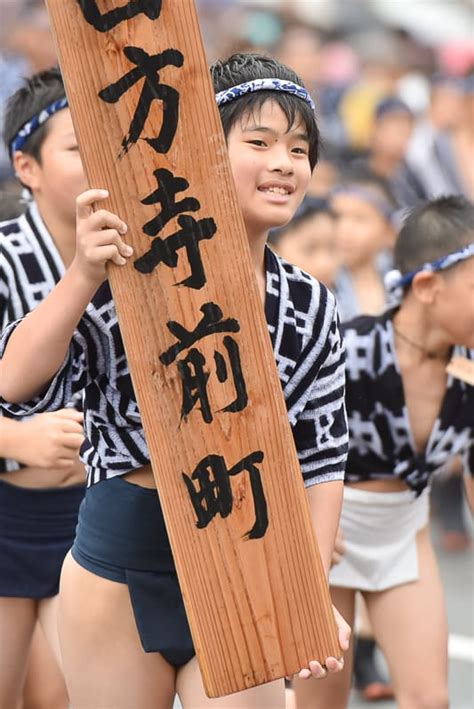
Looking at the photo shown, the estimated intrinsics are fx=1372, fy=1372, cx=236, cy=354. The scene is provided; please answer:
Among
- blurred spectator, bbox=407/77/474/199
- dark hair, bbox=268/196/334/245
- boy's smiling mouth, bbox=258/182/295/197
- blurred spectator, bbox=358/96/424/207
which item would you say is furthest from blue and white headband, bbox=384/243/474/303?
blurred spectator, bbox=358/96/424/207

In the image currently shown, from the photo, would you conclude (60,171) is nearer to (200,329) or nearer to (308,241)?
(200,329)

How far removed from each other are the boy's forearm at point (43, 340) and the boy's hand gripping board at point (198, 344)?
0.08 metres

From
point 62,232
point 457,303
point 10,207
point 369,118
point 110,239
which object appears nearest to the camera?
point 110,239

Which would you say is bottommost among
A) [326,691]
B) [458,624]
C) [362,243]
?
[458,624]

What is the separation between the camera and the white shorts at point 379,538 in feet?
13.1

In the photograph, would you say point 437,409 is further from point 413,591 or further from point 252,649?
point 252,649

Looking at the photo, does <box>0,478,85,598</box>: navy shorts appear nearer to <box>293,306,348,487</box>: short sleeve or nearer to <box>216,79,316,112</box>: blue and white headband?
<box>293,306,348,487</box>: short sleeve

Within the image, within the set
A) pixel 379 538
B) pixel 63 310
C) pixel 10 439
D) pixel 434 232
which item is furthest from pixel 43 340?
pixel 379 538

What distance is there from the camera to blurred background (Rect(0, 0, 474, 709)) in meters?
6.29

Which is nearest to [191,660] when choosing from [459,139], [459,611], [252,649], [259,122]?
[252,649]

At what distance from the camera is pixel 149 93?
2.49 meters

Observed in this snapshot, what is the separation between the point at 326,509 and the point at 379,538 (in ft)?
4.12

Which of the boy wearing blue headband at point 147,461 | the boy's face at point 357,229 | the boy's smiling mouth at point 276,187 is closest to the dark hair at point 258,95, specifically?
the boy wearing blue headband at point 147,461

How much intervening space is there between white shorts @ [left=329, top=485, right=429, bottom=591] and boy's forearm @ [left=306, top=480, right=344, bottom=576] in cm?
113
